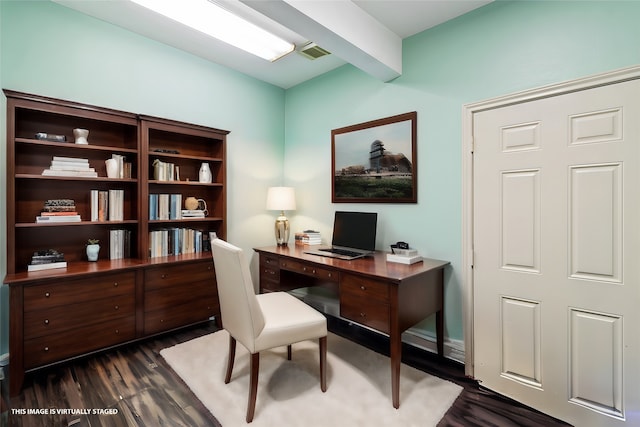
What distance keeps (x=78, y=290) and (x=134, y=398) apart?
88 cm

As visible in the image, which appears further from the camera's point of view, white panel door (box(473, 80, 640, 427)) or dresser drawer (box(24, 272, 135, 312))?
dresser drawer (box(24, 272, 135, 312))

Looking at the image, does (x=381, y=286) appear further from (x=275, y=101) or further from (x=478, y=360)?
(x=275, y=101)

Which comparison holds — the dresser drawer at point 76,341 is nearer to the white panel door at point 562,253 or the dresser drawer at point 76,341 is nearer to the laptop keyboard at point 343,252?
the laptop keyboard at point 343,252

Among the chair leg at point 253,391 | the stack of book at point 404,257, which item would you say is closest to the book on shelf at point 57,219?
the chair leg at point 253,391

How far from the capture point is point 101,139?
8.27ft

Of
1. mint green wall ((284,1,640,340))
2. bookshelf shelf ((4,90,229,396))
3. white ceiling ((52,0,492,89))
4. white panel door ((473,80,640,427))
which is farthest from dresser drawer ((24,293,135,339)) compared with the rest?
white panel door ((473,80,640,427))

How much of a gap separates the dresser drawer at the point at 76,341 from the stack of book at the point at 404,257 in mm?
2140

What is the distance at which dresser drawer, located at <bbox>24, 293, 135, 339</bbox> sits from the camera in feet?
6.31

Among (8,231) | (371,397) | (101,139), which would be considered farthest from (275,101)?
(371,397)

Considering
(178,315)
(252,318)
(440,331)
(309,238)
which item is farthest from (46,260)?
(440,331)

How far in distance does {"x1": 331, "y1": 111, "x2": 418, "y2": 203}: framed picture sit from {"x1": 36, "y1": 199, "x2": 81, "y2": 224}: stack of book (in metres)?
2.25

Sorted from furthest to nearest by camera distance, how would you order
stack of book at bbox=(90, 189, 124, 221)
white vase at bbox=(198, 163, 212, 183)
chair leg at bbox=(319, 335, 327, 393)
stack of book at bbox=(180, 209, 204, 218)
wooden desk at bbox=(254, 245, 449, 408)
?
white vase at bbox=(198, 163, 212, 183) < stack of book at bbox=(180, 209, 204, 218) < stack of book at bbox=(90, 189, 124, 221) < chair leg at bbox=(319, 335, 327, 393) < wooden desk at bbox=(254, 245, 449, 408)

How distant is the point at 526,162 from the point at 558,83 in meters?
0.49

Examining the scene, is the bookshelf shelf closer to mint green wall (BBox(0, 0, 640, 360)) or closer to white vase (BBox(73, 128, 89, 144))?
white vase (BBox(73, 128, 89, 144))
